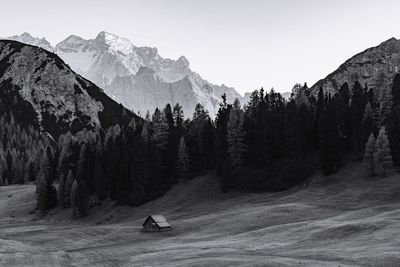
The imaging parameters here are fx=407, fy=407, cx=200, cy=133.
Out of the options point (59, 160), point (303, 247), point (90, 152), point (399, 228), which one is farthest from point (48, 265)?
point (59, 160)

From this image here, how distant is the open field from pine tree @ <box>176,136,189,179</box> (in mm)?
4919

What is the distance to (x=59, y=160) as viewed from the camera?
5871 inches

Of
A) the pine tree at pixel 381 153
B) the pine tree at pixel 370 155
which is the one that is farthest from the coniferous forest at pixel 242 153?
the pine tree at pixel 381 153

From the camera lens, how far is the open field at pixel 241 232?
40.9 meters

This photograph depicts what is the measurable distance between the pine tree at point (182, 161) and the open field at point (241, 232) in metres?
4.92

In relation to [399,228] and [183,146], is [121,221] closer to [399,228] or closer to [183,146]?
[183,146]

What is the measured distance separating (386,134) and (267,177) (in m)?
29.7

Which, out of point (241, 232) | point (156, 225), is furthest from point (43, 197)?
point (241, 232)

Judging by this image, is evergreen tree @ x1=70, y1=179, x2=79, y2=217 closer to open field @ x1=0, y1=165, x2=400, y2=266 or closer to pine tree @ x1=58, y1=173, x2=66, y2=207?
open field @ x1=0, y1=165, x2=400, y2=266

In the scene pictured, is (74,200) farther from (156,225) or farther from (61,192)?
(156,225)

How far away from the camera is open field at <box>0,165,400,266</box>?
4088 cm

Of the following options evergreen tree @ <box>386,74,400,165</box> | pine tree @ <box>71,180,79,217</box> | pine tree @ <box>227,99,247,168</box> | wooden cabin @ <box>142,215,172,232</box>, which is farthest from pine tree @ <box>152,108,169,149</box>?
evergreen tree @ <box>386,74,400,165</box>

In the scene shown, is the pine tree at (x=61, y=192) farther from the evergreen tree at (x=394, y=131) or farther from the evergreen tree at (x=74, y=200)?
the evergreen tree at (x=394, y=131)

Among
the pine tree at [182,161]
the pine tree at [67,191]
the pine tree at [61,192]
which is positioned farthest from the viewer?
the pine tree at [61,192]
